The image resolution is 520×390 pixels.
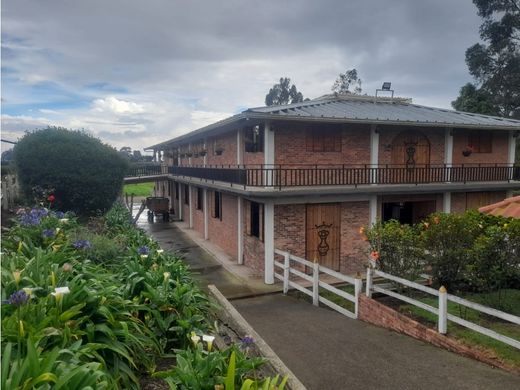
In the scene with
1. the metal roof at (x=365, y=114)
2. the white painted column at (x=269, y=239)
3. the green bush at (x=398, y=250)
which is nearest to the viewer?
the green bush at (x=398, y=250)

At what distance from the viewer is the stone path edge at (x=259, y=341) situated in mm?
3746

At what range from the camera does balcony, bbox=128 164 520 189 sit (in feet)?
43.9

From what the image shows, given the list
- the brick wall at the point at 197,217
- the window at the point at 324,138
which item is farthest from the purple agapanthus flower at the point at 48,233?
the brick wall at the point at 197,217

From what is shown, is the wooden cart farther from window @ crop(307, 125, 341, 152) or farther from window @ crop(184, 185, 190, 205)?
window @ crop(307, 125, 341, 152)

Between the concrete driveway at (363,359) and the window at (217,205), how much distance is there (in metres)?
9.30

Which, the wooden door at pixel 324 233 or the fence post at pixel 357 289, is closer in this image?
the fence post at pixel 357 289

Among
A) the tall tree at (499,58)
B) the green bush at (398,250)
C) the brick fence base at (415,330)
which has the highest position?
the tall tree at (499,58)

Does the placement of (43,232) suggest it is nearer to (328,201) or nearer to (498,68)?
(328,201)

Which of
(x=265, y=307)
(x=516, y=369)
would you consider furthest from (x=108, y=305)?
(x=265, y=307)

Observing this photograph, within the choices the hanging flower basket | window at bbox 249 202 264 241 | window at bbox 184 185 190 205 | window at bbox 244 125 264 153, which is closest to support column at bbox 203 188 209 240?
window at bbox 184 185 190 205

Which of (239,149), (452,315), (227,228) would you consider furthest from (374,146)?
(452,315)

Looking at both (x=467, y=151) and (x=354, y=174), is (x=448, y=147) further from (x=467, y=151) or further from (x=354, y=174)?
(x=354, y=174)

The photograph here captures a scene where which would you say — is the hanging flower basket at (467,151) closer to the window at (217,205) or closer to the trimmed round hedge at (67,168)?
the window at (217,205)

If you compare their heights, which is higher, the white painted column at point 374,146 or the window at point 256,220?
the white painted column at point 374,146
